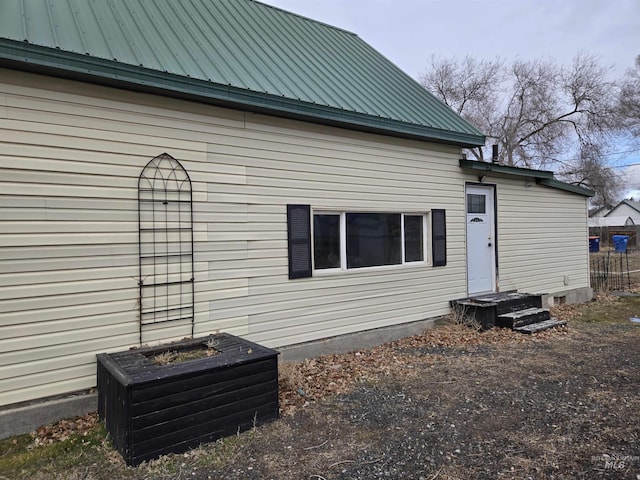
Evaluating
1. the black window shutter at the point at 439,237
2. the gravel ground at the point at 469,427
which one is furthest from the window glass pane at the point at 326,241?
the black window shutter at the point at 439,237

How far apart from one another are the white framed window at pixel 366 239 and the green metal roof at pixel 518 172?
1431mm

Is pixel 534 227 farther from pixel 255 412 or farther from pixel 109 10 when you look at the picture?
pixel 109 10

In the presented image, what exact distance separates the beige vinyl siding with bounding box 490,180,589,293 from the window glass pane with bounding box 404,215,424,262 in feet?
7.43

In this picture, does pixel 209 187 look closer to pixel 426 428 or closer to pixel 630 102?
pixel 426 428

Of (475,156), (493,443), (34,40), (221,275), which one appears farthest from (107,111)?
(475,156)

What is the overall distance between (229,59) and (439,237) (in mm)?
4418

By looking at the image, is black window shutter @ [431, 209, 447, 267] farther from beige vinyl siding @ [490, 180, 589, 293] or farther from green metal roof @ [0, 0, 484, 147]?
beige vinyl siding @ [490, 180, 589, 293]

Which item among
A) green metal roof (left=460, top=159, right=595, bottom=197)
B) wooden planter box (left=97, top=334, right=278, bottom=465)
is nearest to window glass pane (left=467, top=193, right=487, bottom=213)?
green metal roof (left=460, top=159, right=595, bottom=197)

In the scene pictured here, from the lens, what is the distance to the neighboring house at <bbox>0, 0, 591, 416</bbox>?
370cm

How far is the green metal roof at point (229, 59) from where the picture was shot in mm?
3832

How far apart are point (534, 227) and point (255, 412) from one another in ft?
25.9

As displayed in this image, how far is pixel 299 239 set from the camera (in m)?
5.48

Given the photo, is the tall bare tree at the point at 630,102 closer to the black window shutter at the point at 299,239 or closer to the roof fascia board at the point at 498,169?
the roof fascia board at the point at 498,169

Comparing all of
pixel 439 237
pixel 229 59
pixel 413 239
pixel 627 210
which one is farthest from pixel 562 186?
pixel 627 210
